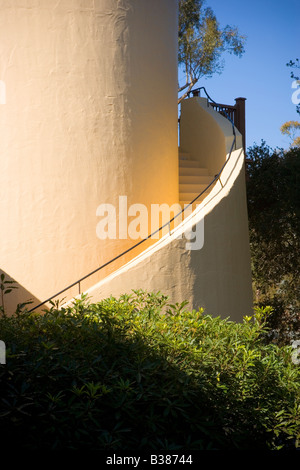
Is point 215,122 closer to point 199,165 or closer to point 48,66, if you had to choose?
point 199,165

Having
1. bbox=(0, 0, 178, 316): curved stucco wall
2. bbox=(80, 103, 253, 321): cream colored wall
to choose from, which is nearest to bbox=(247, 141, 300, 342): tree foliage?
bbox=(80, 103, 253, 321): cream colored wall

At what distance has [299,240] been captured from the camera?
540 inches

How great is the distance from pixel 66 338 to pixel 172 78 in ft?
23.3

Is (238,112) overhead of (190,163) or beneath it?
overhead

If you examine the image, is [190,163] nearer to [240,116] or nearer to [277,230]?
[240,116]

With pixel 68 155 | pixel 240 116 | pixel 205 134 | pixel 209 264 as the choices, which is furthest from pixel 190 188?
pixel 240 116

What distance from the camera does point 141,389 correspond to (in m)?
3.95

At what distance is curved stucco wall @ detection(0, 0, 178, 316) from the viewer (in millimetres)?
9125

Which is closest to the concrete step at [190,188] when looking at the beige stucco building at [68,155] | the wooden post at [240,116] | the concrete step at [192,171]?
the concrete step at [192,171]

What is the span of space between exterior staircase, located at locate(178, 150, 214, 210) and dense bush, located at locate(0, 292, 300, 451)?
5950 mm

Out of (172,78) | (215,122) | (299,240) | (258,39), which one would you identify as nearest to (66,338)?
(172,78)

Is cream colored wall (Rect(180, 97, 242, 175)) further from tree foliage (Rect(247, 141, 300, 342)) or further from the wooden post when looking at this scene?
tree foliage (Rect(247, 141, 300, 342))

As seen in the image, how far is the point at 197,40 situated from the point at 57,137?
1380cm

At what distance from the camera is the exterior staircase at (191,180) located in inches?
427
